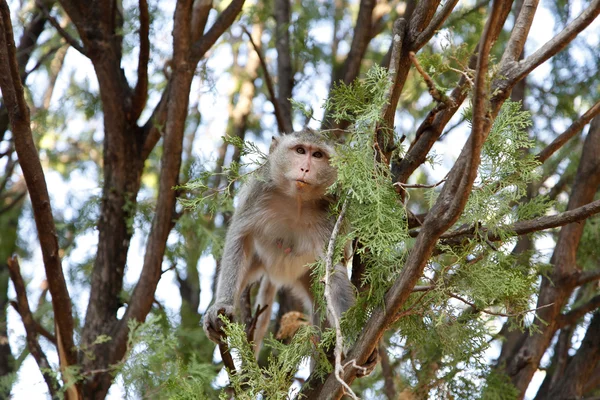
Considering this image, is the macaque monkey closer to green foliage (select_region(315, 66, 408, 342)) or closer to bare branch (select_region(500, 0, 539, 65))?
green foliage (select_region(315, 66, 408, 342))

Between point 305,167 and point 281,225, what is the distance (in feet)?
2.43

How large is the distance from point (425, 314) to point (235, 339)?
2.96ft

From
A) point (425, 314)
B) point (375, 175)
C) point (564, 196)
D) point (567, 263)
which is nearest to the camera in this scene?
point (375, 175)

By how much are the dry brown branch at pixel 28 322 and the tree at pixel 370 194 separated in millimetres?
17

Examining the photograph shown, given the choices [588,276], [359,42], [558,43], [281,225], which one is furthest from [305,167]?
[359,42]

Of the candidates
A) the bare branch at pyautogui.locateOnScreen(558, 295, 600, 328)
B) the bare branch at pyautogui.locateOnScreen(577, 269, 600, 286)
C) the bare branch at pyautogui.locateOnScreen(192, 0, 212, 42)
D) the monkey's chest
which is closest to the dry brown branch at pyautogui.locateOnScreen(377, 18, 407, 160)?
the monkey's chest

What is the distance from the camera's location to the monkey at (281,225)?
15.2 feet

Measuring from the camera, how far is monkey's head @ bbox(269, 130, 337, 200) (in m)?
4.56

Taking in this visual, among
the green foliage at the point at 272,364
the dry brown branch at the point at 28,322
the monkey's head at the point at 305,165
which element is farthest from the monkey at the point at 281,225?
the dry brown branch at the point at 28,322

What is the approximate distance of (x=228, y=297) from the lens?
501 cm

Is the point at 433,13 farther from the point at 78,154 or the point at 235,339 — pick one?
the point at 78,154

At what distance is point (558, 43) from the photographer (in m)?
2.98

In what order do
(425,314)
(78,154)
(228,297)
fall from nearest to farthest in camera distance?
(425,314), (228,297), (78,154)

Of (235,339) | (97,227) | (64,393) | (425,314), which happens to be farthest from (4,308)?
(425,314)
